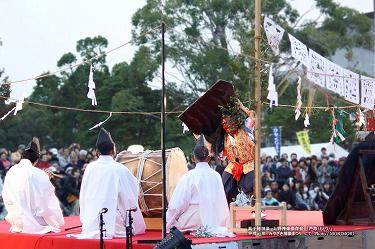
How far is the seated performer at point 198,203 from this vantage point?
8.41 m

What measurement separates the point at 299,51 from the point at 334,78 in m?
0.79

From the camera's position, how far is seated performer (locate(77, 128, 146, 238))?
827 cm

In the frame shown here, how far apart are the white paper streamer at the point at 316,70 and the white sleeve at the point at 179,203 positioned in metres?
1.83

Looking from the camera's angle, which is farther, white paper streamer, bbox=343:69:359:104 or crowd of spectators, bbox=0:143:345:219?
crowd of spectators, bbox=0:143:345:219

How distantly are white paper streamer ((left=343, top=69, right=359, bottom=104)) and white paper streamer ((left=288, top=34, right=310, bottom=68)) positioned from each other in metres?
0.76

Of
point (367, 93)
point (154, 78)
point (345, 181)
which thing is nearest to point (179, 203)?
point (345, 181)

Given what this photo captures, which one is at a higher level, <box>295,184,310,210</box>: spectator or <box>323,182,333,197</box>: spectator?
<box>323,182,333,197</box>: spectator

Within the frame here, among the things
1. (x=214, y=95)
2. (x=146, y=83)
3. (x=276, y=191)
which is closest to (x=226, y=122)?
(x=214, y=95)

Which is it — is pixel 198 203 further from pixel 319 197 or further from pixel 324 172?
pixel 324 172

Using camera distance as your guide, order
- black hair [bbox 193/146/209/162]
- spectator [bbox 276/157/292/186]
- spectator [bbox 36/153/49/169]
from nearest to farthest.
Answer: black hair [bbox 193/146/209/162] → spectator [bbox 36/153/49/169] → spectator [bbox 276/157/292/186]

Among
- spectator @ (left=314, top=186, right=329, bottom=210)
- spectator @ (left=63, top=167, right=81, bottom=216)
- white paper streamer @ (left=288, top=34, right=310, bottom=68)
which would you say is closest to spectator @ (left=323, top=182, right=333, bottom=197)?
spectator @ (left=314, top=186, right=329, bottom=210)

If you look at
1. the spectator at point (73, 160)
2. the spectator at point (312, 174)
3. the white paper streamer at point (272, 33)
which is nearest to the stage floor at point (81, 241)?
A: the white paper streamer at point (272, 33)

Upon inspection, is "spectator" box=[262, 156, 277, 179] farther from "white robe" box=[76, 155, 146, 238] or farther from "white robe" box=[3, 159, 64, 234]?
"white robe" box=[76, 155, 146, 238]

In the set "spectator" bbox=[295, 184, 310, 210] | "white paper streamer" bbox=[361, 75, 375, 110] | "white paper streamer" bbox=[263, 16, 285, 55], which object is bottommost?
"spectator" bbox=[295, 184, 310, 210]
